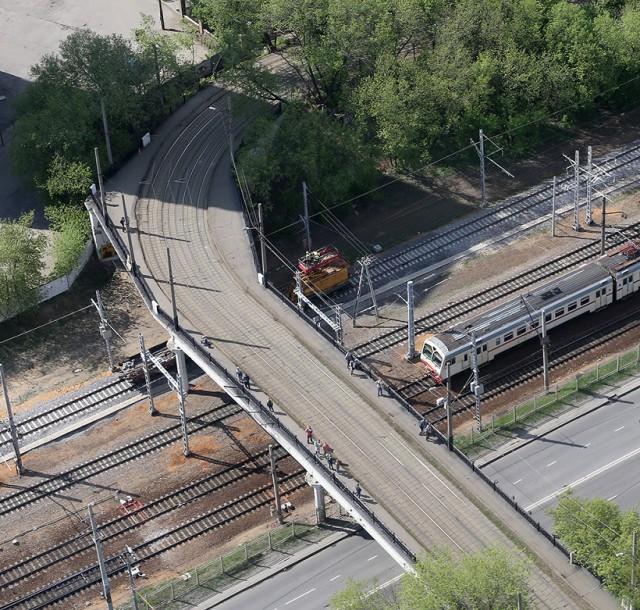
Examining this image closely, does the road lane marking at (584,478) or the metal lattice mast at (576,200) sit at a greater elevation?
the metal lattice mast at (576,200)

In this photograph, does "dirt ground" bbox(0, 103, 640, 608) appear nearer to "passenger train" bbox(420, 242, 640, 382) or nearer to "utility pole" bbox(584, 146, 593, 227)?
"utility pole" bbox(584, 146, 593, 227)

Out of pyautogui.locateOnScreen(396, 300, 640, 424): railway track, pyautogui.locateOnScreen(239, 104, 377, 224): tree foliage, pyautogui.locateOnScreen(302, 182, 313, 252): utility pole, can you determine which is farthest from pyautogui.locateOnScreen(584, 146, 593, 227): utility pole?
pyautogui.locateOnScreen(302, 182, 313, 252): utility pole

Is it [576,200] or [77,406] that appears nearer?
[77,406]

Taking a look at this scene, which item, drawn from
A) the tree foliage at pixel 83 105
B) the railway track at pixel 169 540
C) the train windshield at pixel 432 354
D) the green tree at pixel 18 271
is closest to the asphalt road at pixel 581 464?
the train windshield at pixel 432 354

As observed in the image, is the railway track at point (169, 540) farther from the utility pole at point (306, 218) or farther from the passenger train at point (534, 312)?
the utility pole at point (306, 218)

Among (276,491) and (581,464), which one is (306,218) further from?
(581,464)

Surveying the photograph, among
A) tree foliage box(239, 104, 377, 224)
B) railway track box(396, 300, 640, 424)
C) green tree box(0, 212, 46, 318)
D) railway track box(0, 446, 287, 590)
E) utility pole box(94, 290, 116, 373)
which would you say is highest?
tree foliage box(239, 104, 377, 224)

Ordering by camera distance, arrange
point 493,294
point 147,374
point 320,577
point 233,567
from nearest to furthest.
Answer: point 320,577 < point 233,567 < point 147,374 < point 493,294

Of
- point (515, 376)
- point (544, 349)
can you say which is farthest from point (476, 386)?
point (515, 376)
